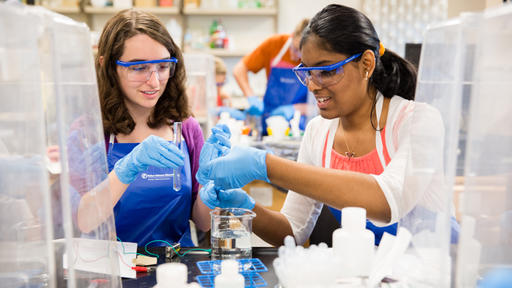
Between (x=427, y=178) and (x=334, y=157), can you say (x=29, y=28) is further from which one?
(x=334, y=157)

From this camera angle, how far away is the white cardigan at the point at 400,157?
0.94 meters

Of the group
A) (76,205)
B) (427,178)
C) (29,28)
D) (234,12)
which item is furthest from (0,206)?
(234,12)

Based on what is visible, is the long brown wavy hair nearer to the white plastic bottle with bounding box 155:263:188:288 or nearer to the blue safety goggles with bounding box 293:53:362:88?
the blue safety goggles with bounding box 293:53:362:88

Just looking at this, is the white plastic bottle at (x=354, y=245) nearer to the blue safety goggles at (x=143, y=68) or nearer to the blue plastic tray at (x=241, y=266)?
the blue plastic tray at (x=241, y=266)

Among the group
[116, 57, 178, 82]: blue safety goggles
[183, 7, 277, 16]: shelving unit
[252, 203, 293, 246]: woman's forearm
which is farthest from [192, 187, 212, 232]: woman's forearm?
[183, 7, 277, 16]: shelving unit

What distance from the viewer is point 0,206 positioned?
871 millimetres

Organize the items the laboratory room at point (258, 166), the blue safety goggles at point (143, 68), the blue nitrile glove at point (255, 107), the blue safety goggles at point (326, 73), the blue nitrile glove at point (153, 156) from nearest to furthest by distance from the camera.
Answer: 1. the laboratory room at point (258, 166)
2. the blue nitrile glove at point (153, 156)
3. the blue safety goggles at point (326, 73)
4. the blue safety goggles at point (143, 68)
5. the blue nitrile glove at point (255, 107)

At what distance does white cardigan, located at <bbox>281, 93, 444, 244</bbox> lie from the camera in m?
0.94

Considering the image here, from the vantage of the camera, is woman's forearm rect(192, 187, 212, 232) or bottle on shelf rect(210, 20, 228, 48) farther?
bottle on shelf rect(210, 20, 228, 48)

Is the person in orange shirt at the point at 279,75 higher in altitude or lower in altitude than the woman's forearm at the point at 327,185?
higher

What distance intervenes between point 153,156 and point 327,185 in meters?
0.52

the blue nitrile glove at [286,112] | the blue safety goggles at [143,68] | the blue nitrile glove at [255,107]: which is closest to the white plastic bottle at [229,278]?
the blue safety goggles at [143,68]

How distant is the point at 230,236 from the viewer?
4.17 feet

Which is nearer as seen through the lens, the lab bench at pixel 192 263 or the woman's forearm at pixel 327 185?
the lab bench at pixel 192 263
